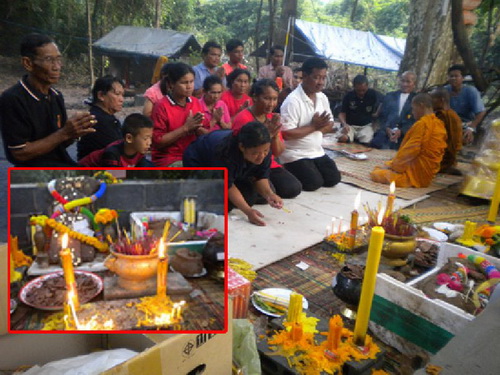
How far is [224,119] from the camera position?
4344 mm

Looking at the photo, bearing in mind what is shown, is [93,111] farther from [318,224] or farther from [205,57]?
[205,57]

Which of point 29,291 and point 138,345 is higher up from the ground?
point 29,291

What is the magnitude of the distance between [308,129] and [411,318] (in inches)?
116

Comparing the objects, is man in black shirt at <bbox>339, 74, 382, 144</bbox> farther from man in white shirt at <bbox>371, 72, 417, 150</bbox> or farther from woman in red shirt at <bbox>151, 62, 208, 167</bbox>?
woman in red shirt at <bbox>151, 62, 208, 167</bbox>

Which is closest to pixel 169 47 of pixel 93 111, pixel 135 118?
pixel 93 111

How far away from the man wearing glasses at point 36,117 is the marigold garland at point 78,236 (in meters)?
1.56

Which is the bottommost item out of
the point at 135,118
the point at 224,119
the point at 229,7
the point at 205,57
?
the point at 224,119

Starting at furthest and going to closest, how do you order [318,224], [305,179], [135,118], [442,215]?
[305,179] → [442,215] → [318,224] → [135,118]

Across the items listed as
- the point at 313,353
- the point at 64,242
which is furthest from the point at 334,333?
the point at 64,242

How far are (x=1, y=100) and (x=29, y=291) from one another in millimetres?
1876

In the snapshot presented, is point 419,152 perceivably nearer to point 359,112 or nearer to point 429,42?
point 359,112

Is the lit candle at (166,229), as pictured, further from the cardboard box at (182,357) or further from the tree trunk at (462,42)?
the tree trunk at (462,42)

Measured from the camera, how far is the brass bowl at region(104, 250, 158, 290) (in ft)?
2.78

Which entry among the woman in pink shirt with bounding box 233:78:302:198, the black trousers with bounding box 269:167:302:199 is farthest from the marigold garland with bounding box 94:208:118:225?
the black trousers with bounding box 269:167:302:199
